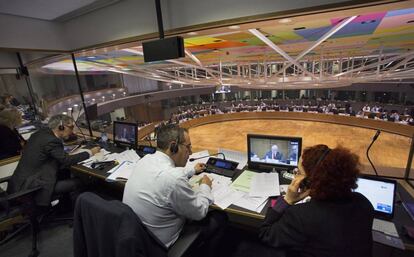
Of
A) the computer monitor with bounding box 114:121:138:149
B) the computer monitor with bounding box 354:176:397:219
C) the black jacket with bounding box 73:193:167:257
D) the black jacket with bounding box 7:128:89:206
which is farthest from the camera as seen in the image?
the computer monitor with bounding box 114:121:138:149

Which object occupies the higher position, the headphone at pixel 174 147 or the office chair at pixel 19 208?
the headphone at pixel 174 147

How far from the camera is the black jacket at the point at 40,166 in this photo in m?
2.19

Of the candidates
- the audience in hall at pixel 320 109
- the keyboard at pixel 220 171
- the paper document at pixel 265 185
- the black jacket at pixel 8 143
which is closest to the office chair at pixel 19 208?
the black jacket at pixel 8 143

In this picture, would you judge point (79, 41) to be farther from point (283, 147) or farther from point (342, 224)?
point (342, 224)

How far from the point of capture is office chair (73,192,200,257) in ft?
3.55

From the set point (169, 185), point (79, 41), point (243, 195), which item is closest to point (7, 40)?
point (79, 41)

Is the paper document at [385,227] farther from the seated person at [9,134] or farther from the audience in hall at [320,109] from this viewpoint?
the audience in hall at [320,109]

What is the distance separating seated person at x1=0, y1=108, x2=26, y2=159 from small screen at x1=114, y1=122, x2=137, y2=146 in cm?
138

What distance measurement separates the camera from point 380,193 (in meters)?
1.50

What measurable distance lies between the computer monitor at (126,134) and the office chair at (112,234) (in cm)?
180

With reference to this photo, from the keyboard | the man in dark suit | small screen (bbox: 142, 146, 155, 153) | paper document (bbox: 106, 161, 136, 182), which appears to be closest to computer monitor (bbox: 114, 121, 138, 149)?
small screen (bbox: 142, 146, 155, 153)

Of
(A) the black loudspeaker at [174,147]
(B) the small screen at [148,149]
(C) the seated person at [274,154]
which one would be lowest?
(B) the small screen at [148,149]

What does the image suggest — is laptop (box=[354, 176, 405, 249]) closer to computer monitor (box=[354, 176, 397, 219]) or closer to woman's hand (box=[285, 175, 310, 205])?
computer monitor (box=[354, 176, 397, 219])

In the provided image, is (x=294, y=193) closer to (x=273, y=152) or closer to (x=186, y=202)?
(x=186, y=202)
